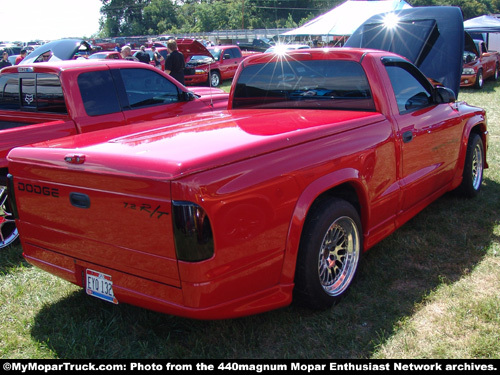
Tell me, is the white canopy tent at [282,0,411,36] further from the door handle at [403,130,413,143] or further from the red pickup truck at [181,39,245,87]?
the door handle at [403,130,413,143]

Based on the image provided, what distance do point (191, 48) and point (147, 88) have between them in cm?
1280

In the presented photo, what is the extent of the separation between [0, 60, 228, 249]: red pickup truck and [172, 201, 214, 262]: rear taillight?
8.97 ft

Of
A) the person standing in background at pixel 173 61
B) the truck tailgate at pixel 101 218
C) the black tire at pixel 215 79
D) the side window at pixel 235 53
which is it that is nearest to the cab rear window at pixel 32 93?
the truck tailgate at pixel 101 218

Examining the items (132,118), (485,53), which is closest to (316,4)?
(485,53)

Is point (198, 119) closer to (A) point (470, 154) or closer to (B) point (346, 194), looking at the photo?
(B) point (346, 194)

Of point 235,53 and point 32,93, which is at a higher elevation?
point 235,53

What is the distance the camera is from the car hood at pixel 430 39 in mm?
6746

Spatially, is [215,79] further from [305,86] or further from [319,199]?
[319,199]

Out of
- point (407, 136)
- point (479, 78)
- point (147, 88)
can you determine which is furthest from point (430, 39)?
point (479, 78)

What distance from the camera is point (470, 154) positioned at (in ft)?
16.2

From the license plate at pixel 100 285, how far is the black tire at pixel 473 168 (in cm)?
397

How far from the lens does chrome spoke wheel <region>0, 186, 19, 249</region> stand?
4367 millimetres

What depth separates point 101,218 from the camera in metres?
2.51
